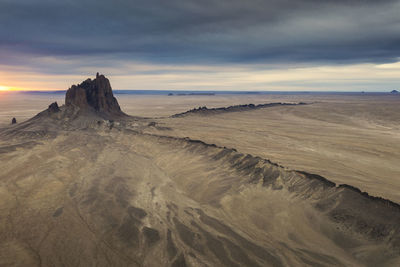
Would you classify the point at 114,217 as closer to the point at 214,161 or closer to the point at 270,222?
the point at 270,222

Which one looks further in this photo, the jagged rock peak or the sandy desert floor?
the jagged rock peak

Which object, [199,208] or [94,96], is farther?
[94,96]

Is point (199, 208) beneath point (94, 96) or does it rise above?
beneath

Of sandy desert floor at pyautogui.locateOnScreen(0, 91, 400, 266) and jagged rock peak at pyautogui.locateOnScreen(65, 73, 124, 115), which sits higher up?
jagged rock peak at pyautogui.locateOnScreen(65, 73, 124, 115)

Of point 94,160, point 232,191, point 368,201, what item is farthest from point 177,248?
point 94,160

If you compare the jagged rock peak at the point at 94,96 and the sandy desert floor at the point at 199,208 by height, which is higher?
the jagged rock peak at the point at 94,96

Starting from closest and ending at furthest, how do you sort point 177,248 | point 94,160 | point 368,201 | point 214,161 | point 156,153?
point 177,248, point 368,201, point 214,161, point 94,160, point 156,153

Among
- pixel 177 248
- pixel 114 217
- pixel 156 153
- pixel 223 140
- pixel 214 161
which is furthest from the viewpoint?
pixel 223 140

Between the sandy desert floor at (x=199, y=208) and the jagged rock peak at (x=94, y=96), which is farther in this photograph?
the jagged rock peak at (x=94, y=96)
